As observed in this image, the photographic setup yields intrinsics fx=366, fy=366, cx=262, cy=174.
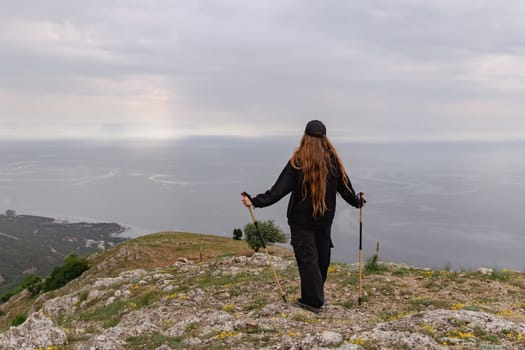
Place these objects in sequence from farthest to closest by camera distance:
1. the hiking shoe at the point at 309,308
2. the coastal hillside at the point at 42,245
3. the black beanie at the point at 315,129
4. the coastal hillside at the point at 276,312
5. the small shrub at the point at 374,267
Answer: the coastal hillside at the point at 42,245 < the small shrub at the point at 374,267 < the hiking shoe at the point at 309,308 < the black beanie at the point at 315,129 < the coastal hillside at the point at 276,312

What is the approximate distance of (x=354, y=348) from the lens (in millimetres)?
5855

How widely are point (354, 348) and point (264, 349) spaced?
61.2 inches

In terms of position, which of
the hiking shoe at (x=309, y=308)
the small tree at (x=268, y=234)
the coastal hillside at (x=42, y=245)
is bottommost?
the coastal hillside at (x=42, y=245)

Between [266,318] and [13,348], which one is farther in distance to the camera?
[266,318]

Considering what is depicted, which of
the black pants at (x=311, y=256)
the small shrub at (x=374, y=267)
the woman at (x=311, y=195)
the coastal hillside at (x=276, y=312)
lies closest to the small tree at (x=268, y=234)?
the coastal hillside at (x=276, y=312)

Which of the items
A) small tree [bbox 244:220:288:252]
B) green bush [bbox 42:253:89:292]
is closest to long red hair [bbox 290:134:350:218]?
small tree [bbox 244:220:288:252]

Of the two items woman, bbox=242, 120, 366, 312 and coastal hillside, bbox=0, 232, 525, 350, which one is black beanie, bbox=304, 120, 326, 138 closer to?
woman, bbox=242, 120, 366, 312

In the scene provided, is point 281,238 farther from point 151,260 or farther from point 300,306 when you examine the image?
point 300,306

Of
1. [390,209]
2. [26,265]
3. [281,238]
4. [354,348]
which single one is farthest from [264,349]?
[390,209]

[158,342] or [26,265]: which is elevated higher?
[158,342]

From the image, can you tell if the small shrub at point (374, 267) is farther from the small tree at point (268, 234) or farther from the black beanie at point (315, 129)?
the small tree at point (268, 234)

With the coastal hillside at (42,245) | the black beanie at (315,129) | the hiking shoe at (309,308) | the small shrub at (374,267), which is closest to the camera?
the black beanie at (315,129)

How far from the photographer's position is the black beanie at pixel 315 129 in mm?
8352

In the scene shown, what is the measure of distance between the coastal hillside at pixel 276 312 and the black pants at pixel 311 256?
0.45m
